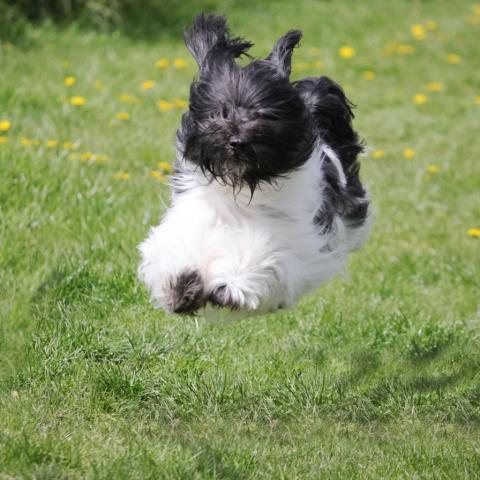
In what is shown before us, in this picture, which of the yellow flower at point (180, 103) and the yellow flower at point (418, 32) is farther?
the yellow flower at point (418, 32)

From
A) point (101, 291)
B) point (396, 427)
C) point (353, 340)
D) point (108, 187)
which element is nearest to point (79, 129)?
point (108, 187)

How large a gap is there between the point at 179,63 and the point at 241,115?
639 cm

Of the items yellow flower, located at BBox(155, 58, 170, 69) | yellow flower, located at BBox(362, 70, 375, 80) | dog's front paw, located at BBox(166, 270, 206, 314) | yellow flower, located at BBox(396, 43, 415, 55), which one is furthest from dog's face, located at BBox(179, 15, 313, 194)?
yellow flower, located at BBox(396, 43, 415, 55)

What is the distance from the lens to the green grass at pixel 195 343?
3.96 metres

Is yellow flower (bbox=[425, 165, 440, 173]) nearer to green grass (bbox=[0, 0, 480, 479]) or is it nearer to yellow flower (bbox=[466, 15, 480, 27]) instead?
green grass (bbox=[0, 0, 480, 479])

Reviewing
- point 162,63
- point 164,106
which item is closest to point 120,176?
point 164,106

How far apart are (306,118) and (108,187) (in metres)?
2.45

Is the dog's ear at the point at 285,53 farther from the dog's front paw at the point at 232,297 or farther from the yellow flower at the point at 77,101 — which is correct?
the yellow flower at the point at 77,101

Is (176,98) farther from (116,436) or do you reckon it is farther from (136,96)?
(116,436)

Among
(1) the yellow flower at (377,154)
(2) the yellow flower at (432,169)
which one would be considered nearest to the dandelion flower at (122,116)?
(1) the yellow flower at (377,154)

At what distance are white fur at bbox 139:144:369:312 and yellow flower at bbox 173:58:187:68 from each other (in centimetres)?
598

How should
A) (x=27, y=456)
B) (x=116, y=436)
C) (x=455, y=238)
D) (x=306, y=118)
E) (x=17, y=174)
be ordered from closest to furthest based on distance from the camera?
(x=27, y=456), (x=116, y=436), (x=306, y=118), (x=17, y=174), (x=455, y=238)

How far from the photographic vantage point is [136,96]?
9.30m

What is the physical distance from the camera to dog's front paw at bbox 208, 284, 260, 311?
4.14 meters
